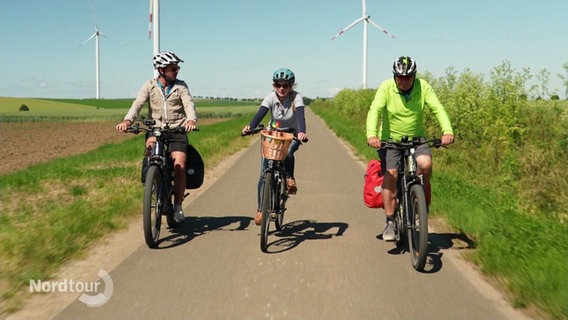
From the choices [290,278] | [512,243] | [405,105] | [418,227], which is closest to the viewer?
[290,278]

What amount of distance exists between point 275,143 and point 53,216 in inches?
118

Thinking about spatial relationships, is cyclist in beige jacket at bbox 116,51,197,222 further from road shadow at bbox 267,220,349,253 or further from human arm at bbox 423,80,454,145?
human arm at bbox 423,80,454,145

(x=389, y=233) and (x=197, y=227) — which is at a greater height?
(x=389, y=233)

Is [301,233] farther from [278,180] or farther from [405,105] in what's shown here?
[405,105]

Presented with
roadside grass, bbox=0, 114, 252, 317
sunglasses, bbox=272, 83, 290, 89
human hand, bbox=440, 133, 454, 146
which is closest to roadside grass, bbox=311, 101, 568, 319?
human hand, bbox=440, 133, 454, 146

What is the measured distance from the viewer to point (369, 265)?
5.07 meters

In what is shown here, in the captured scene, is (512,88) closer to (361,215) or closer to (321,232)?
(361,215)

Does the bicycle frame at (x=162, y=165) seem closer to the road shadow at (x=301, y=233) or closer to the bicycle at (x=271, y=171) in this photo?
the bicycle at (x=271, y=171)

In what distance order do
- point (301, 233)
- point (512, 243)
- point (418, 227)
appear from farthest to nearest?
point (301, 233) → point (512, 243) → point (418, 227)

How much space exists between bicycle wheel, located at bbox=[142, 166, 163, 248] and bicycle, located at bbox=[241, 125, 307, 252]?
1159 mm

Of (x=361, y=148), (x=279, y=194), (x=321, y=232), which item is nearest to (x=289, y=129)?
(x=279, y=194)

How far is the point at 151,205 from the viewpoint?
578 cm

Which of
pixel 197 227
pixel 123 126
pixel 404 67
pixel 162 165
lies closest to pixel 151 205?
pixel 162 165

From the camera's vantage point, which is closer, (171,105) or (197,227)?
(171,105)
